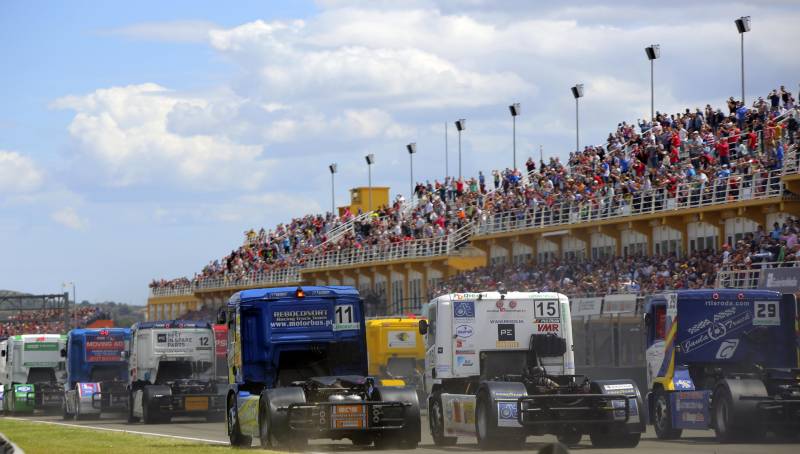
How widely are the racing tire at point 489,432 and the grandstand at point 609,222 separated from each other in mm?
17065

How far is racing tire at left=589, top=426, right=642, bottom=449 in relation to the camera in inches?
894

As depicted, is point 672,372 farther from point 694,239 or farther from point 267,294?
point 694,239

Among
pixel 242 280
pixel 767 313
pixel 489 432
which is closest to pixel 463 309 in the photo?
pixel 489 432

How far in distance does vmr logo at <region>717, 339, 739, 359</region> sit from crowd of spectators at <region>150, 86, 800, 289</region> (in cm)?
1986

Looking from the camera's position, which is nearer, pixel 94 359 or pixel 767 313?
pixel 767 313

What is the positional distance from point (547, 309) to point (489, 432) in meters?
3.56

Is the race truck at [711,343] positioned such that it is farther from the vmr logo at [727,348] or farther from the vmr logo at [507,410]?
the vmr logo at [507,410]

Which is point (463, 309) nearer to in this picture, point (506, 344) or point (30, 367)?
point (506, 344)

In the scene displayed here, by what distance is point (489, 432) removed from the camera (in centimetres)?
2238

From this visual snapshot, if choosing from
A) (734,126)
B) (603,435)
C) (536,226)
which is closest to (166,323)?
(603,435)

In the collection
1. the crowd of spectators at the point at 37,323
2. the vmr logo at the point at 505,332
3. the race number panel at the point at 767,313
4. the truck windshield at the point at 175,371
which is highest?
the crowd of spectators at the point at 37,323

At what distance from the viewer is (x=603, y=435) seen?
22875mm

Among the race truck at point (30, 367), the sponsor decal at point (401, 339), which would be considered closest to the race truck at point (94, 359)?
the race truck at point (30, 367)

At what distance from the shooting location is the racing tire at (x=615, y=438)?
22.7 metres
